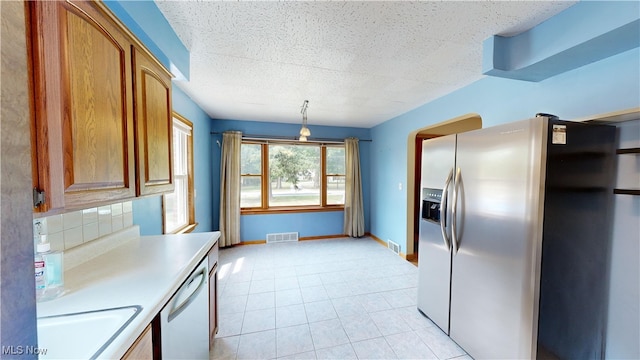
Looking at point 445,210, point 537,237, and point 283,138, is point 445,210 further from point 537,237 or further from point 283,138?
point 283,138

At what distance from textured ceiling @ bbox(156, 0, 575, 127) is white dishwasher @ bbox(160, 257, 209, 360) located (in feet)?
5.07

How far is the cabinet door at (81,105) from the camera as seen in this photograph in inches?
27.0

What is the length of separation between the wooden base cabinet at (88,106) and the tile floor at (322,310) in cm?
150

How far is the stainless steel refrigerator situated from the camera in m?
1.29

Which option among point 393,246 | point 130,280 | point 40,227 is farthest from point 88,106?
point 393,246

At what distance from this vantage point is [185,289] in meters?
1.20

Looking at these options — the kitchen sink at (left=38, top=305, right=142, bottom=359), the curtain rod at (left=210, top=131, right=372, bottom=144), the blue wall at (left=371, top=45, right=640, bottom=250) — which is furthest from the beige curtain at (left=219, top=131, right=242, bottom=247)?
the kitchen sink at (left=38, top=305, right=142, bottom=359)

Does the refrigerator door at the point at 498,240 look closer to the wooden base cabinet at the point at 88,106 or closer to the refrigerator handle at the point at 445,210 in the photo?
the refrigerator handle at the point at 445,210

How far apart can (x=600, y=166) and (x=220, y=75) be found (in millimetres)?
2950

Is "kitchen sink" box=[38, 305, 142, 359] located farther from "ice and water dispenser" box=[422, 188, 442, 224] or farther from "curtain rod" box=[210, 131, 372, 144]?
"curtain rod" box=[210, 131, 372, 144]

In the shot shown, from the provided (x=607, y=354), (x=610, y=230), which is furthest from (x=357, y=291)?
(x=610, y=230)

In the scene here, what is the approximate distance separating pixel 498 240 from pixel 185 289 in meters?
1.88

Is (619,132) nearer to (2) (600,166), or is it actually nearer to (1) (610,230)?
(2) (600,166)

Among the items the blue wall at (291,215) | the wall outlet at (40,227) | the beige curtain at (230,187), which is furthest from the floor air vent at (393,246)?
the wall outlet at (40,227)
